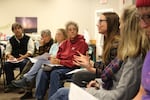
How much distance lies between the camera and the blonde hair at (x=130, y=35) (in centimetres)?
195

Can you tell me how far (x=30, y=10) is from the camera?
287 inches

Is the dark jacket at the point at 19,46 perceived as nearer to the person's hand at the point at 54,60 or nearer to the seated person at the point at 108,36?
the person's hand at the point at 54,60

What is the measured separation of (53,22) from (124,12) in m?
5.55

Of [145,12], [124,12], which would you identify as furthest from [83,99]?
[124,12]

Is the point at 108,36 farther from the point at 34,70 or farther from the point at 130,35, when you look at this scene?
the point at 34,70

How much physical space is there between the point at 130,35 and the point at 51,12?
18.5 feet

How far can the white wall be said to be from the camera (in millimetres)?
7148

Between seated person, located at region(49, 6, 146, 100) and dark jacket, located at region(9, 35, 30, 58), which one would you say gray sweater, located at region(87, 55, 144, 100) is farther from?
dark jacket, located at region(9, 35, 30, 58)

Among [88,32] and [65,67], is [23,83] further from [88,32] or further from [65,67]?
[88,32]

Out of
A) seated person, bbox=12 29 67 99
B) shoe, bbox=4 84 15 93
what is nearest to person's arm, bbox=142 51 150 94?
seated person, bbox=12 29 67 99

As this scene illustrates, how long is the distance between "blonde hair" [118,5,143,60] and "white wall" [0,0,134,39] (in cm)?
501

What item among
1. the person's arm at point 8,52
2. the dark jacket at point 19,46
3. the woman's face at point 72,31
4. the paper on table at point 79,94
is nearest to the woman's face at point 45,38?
the dark jacket at point 19,46

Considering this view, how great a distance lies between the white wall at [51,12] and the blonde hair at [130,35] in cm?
501

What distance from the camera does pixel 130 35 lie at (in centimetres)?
197
